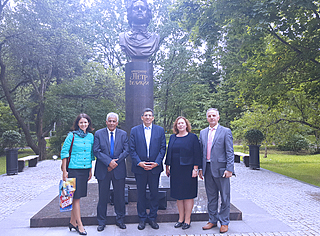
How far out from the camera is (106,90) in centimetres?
1731

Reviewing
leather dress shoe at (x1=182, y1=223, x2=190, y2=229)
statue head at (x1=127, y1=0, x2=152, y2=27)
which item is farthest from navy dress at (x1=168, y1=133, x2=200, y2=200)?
statue head at (x1=127, y1=0, x2=152, y2=27)

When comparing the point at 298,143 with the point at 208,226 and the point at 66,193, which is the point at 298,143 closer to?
the point at 208,226

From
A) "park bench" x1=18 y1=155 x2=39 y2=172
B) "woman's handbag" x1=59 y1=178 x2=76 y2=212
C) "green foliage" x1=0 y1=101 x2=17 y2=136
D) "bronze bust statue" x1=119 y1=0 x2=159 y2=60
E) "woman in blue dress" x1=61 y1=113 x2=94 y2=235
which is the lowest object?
"park bench" x1=18 y1=155 x2=39 y2=172

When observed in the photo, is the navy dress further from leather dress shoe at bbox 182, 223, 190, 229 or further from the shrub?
the shrub

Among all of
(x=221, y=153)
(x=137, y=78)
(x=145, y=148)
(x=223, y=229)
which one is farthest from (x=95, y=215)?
(x=137, y=78)

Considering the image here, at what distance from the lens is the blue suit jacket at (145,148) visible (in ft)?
14.4

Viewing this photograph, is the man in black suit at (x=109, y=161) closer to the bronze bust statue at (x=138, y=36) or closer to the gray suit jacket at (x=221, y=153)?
the gray suit jacket at (x=221, y=153)

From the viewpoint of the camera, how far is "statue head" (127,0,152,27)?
653 cm

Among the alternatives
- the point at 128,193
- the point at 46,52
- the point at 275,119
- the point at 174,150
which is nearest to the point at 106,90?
the point at 46,52

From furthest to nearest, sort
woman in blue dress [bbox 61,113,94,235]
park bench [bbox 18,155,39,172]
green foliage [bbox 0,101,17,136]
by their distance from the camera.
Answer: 1. green foliage [bbox 0,101,17,136]
2. park bench [bbox 18,155,39,172]
3. woman in blue dress [bbox 61,113,94,235]

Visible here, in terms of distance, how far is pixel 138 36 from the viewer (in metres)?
6.64

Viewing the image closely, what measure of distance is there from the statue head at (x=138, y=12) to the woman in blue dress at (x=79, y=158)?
342cm

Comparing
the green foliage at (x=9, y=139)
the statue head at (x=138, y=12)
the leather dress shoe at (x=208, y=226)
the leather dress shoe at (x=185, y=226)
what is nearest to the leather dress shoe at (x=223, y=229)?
the leather dress shoe at (x=208, y=226)

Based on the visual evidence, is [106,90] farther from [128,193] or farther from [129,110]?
[128,193]
